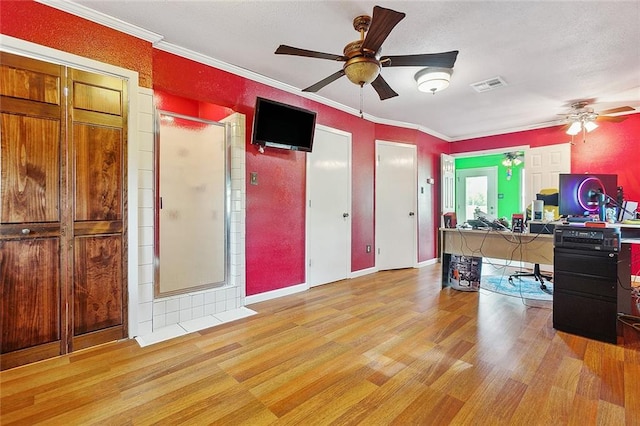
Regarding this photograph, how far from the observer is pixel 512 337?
2.42 meters

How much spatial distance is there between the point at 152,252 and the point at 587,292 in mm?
3713

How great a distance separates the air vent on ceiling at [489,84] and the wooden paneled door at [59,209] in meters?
3.70

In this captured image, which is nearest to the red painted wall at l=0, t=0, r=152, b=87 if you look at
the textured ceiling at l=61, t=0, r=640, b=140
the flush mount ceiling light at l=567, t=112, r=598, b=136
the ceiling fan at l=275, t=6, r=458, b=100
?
the textured ceiling at l=61, t=0, r=640, b=140

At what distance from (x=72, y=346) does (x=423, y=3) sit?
11.8 feet

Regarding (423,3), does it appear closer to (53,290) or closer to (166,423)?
(166,423)

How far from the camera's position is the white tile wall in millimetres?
2450

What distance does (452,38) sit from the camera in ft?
8.10

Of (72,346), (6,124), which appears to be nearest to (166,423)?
(72,346)

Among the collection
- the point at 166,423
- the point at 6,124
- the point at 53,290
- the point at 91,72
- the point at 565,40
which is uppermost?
the point at 565,40

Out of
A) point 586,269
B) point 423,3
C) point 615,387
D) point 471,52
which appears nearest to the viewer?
point 615,387

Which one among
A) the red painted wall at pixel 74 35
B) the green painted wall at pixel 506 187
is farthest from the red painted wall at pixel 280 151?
the green painted wall at pixel 506 187

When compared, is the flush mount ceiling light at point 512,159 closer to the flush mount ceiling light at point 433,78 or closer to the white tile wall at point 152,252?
the flush mount ceiling light at point 433,78

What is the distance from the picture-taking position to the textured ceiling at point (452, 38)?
211 centimetres

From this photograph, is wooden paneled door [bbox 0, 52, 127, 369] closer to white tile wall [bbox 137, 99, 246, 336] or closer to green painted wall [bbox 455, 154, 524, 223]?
white tile wall [bbox 137, 99, 246, 336]
